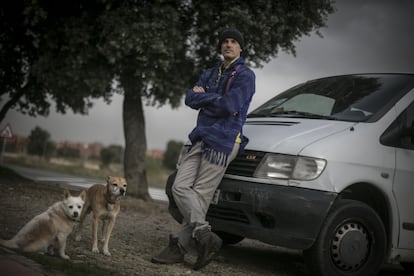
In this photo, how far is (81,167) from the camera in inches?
1215

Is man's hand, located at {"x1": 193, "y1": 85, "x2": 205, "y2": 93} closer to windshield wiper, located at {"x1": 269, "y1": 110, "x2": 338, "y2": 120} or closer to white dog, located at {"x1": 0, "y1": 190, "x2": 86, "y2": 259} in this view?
windshield wiper, located at {"x1": 269, "y1": 110, "x2": 338, "y2": 120}

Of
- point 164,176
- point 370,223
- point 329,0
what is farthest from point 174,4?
point 164,176

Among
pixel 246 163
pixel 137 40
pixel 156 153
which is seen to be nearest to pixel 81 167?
pixel 156 153

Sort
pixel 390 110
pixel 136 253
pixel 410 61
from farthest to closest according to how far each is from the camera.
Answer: pixel 410 61 → pixel 136 253 → pixel 390 110

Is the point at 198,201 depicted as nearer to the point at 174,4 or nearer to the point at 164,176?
the point at 174,4

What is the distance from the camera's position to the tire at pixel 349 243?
4.63 meters

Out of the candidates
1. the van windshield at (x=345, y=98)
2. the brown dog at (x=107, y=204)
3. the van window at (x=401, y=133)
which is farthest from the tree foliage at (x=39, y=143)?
the van window at (x=401, y=133)

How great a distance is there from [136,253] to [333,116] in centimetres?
255

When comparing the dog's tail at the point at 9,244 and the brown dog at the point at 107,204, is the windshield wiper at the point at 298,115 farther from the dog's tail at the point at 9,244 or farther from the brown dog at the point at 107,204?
the dog's tail at the point at 9,244

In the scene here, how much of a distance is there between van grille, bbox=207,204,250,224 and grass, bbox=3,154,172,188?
23195 millimetres

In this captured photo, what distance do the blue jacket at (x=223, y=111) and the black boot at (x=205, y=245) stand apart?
674mm

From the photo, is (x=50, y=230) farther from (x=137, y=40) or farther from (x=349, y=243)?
(x=137, y=40)

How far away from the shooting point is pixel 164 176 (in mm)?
32969

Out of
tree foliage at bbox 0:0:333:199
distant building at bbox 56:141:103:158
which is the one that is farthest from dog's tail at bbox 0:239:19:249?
distant building at bbox 56:141:103:158
